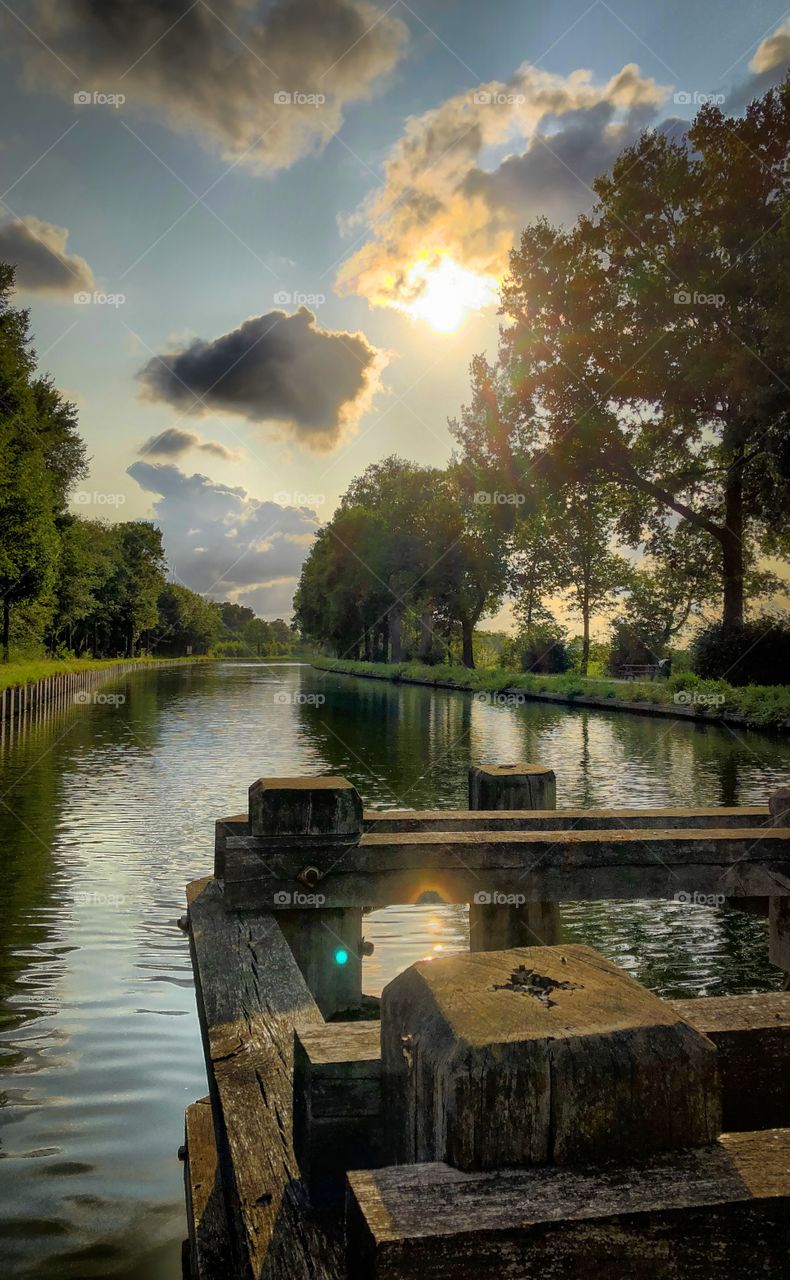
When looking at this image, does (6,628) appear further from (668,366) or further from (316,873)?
(316,873)

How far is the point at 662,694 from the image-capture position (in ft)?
108

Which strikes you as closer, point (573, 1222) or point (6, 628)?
point (573, 1222)

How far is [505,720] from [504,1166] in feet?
97.2

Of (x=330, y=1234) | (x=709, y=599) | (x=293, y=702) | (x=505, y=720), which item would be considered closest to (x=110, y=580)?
(x=293, y=702)

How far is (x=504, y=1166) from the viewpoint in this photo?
1.33m

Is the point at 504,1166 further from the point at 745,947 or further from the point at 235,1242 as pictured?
the point at 745,947

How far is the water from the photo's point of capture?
→ 3855 mm

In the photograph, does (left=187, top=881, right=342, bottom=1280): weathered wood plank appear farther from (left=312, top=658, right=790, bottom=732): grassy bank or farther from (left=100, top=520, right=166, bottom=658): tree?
(left=100, top=520, right=166, bottom=658): tree

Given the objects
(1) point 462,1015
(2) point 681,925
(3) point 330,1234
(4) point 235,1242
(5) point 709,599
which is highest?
(5) point 709,599

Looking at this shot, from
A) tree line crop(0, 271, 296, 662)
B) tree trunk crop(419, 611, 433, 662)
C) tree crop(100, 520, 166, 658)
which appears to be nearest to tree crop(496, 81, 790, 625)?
tree line crop(0, 271, 296, 662)

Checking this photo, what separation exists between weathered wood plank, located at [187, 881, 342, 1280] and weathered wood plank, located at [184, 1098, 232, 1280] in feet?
0.71

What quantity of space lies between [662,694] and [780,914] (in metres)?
29.2

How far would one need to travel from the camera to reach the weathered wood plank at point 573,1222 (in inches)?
48.5

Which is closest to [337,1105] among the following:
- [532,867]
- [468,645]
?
[532,867]
